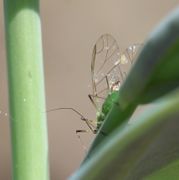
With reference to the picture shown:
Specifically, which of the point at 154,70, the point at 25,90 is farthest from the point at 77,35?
the point at 154,70

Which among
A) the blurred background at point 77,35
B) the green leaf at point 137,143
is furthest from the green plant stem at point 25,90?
the blurred background at point 77,35

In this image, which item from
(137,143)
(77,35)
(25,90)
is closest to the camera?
(137,143)

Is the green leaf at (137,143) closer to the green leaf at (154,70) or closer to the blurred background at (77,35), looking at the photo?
the green leaf at (154,70)

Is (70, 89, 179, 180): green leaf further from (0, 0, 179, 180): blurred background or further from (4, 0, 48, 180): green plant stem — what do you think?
(0, 0, 179, 180): blurred background

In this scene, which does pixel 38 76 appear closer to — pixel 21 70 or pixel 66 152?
pixel 21 70

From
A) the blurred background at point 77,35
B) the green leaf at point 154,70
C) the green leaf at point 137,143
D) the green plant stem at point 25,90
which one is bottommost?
the green leaf at point 137,143

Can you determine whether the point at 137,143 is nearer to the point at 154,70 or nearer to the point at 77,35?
the point at 154,70

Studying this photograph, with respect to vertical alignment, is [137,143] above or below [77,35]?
below

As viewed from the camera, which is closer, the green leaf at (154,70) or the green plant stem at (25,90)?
the green leaf at (154,70)

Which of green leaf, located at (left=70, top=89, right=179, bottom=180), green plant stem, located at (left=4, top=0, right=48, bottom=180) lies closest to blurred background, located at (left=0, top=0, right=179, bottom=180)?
green plant stem, located at (left=4, top=0, right=48, bottom=180)
